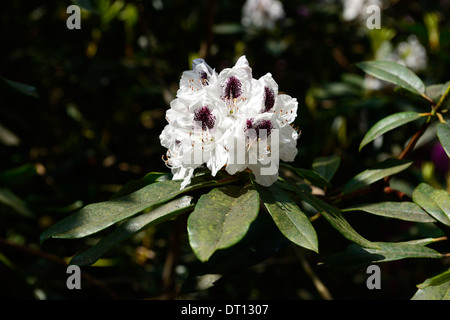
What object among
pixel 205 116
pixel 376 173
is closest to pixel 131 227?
pixel 205 116

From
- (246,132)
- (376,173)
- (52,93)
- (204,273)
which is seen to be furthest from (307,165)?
(52,93)

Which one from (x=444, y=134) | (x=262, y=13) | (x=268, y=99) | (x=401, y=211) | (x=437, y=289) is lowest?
(x=437, y=289)

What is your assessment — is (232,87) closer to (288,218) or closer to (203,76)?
(203,76)

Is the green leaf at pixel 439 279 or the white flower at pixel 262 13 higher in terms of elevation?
the white flower at pixel 262 13

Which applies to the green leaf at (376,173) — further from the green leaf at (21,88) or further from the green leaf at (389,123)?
the green leaf at (21,88)

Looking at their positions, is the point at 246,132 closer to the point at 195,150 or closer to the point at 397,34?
the point at 195,150

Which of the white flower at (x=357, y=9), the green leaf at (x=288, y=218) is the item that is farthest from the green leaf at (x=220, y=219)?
the white flower at (x=357, y=9)

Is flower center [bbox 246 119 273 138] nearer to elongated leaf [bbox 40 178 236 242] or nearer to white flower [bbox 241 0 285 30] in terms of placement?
elongated leaf [bbox 40 178 236 242]
